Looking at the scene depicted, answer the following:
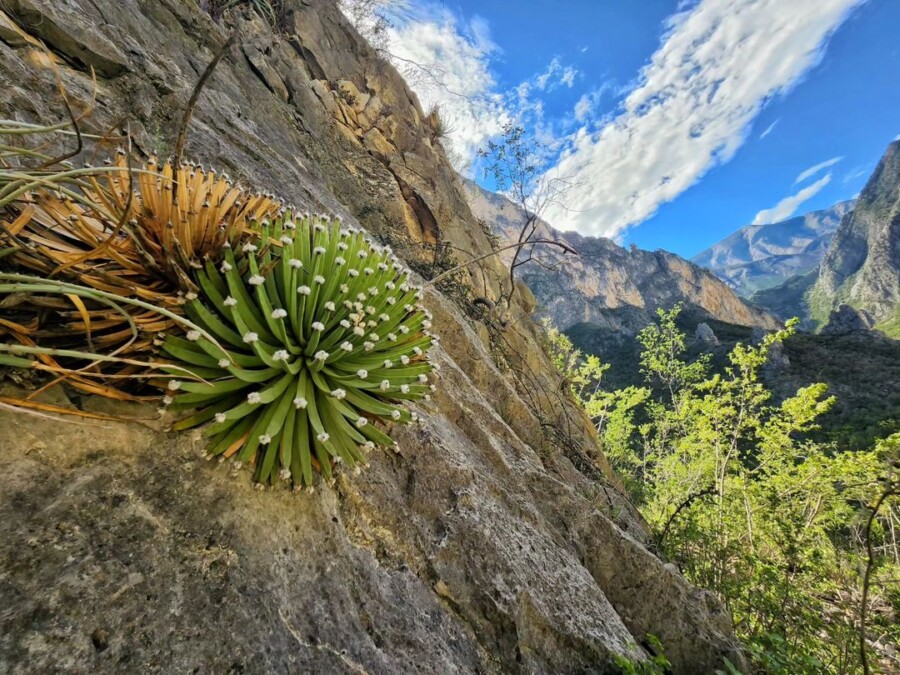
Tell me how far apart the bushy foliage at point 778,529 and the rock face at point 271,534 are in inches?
80.1

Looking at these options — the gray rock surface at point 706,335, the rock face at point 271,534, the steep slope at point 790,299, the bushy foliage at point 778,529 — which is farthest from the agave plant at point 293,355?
the steep slope at point 790,299

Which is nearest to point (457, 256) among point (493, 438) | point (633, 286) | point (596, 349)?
point (493, 438)

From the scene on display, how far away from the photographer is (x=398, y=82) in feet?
46.8

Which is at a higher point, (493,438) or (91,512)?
(493,438)

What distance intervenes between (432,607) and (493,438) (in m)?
2.17

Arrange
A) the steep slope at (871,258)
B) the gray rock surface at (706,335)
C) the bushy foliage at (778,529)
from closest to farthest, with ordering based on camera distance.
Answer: the bushy foliage at (778,529) < the gray rock surface at (706,335) < the steep slope at (871,258)

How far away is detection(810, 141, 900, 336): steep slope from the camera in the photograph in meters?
106

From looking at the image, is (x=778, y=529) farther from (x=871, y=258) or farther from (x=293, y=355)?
(x=871, y=258)

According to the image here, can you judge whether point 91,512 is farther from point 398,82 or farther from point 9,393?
point 398,82

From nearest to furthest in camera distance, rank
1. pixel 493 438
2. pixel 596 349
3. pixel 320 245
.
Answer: pixel 320 245, pixel 493 438, pixel 596 349

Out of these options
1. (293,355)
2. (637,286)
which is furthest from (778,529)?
(637,286)

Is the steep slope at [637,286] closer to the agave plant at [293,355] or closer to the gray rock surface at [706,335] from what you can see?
the gray rock surface at [706,335]

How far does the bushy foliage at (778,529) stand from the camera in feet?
20.3

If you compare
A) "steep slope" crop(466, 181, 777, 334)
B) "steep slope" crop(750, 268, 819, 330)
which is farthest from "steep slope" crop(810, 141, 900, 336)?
"steep slope" crop(466, 181, 777, 334)
